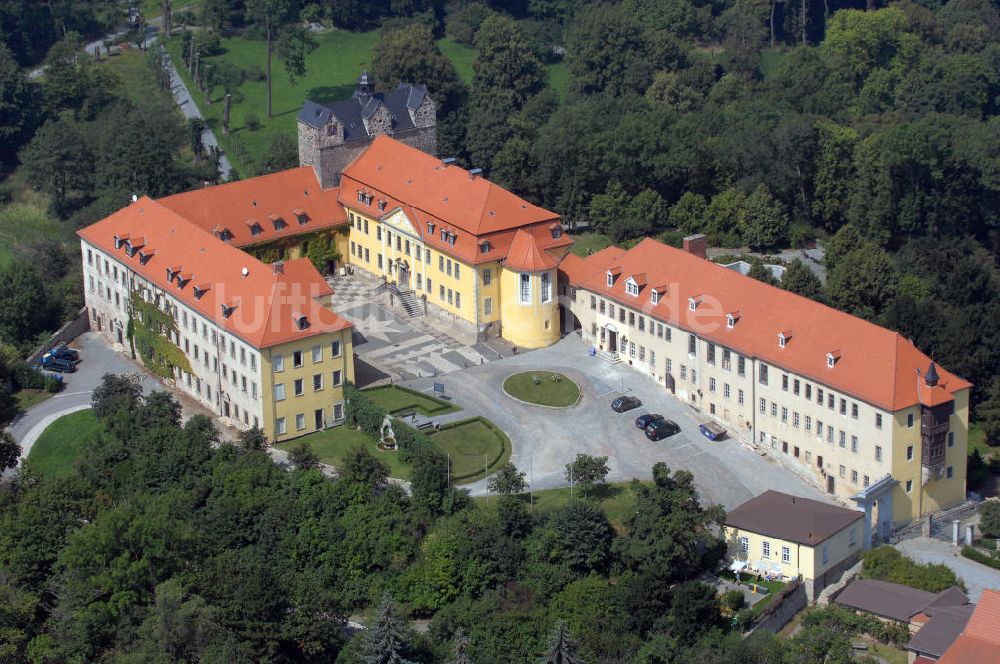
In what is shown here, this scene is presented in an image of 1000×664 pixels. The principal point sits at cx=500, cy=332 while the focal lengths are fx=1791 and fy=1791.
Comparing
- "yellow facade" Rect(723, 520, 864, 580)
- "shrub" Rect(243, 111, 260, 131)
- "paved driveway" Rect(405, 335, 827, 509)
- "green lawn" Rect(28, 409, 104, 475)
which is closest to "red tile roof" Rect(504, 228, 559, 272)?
"paved driveway" Rect(405, 335, 827, 509)

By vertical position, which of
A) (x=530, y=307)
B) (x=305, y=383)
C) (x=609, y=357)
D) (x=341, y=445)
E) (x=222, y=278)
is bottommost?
(x=341, y=445)

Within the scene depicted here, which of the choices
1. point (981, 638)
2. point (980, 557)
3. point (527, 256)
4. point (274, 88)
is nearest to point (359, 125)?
point (527, 256)

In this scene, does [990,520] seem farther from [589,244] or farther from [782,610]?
[589,244]

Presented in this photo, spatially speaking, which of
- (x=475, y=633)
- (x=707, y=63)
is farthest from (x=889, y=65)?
(x=475, y=633)

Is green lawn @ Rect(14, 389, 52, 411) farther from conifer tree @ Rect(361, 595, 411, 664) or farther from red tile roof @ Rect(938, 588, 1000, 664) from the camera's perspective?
red tile roof @ Rect(938, 588, 1000, 664)

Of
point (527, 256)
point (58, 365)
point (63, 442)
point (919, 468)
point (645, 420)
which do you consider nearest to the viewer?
point (919, 468)

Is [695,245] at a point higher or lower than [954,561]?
higher

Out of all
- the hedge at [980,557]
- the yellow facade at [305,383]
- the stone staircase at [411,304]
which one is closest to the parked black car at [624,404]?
the yellow facade at [305,383]

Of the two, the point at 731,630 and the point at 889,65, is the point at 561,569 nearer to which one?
the point at 731,630
